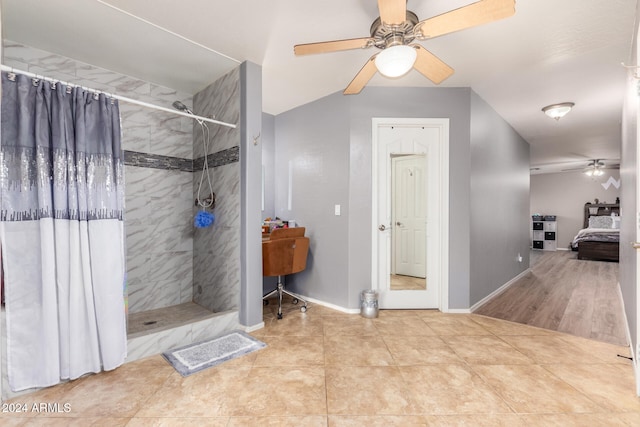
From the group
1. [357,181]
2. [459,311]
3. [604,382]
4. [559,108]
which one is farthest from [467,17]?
[559,108]

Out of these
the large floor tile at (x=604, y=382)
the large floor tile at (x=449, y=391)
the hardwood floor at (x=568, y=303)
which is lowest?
the hardwood floor at (x=568, y=303)

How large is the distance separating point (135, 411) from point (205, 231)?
185 cm

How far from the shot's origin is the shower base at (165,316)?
8.76ft

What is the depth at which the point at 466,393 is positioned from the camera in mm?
1748

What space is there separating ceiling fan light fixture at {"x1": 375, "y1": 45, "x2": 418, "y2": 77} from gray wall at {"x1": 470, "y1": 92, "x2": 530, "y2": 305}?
1.91 metres

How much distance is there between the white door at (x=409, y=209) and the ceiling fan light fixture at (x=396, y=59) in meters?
1.55

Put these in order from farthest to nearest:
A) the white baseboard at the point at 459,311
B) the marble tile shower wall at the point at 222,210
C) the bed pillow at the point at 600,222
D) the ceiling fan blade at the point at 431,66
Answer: the bed pillow at the point at 600,222 < the white baseboard at the point at 459,311 < the marble tile shower wall at the point at 222,210 < the ceiling fan blade at the point at 431,66

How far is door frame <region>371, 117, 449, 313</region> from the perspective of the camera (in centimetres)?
319

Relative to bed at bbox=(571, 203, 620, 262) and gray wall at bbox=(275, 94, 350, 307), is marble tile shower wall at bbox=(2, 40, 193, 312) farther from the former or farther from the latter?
bed at bbox=(571, 203, 620, 262)

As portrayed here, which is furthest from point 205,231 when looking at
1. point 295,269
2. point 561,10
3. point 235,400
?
point 561,10

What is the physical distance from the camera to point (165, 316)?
292cm

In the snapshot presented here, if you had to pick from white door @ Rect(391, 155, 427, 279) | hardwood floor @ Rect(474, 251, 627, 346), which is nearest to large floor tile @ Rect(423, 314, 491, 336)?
hardwood floor @ Rect(474, 251, 627, 346)

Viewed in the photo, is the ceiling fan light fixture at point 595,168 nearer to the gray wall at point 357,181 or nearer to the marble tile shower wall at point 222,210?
the gray wall at point 357,181

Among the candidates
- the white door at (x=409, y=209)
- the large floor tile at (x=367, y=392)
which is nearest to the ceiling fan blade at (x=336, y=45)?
the white door at (x=409, y=209)
